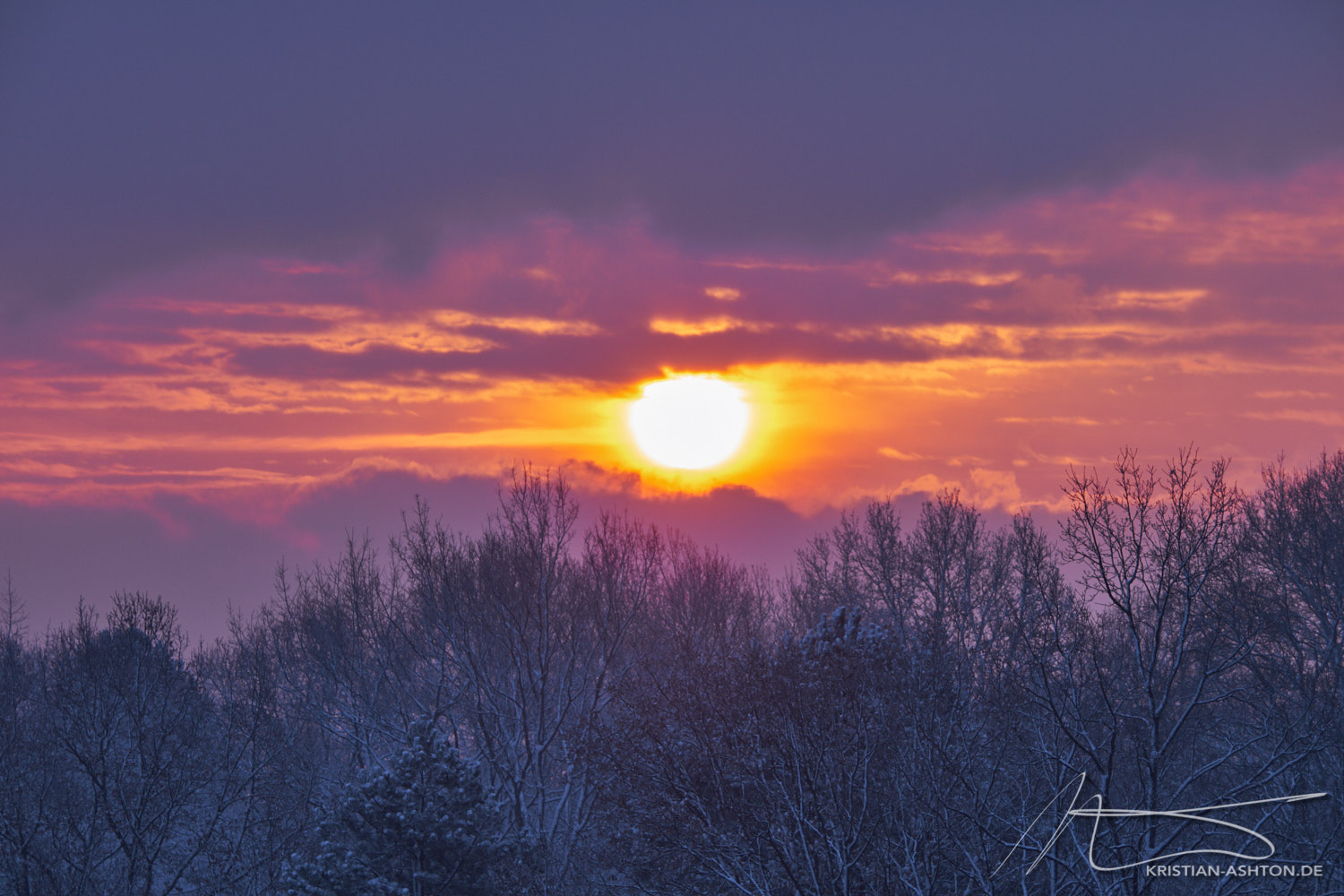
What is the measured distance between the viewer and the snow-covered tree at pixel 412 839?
2612cm

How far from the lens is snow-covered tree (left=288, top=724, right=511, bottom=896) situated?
26125 mm

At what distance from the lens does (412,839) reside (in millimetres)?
26172

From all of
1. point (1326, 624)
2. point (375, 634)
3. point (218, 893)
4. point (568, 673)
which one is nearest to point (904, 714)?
point (568, 673)

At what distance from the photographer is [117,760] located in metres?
39.3

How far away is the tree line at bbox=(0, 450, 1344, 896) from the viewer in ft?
60.6

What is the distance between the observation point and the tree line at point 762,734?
1847cm

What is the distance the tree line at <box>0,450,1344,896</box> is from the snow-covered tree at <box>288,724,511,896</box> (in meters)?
0.09

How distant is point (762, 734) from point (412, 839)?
366 inches

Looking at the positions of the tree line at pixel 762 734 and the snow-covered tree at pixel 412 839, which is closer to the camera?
the tree line at pixel 762 734

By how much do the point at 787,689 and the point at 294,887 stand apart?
44.6 ft

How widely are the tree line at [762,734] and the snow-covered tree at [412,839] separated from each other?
86mm

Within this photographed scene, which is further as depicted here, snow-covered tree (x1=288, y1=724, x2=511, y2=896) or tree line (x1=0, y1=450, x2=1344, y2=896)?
snow-covered tree (x1=288, y1=724, x2=511, y2=896)

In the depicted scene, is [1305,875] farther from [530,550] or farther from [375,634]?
[375,634]

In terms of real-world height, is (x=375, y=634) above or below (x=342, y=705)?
above
